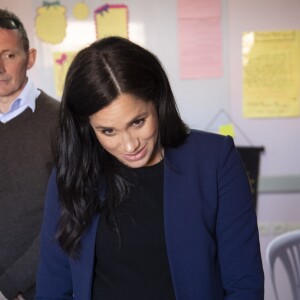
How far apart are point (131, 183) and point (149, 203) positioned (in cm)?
7

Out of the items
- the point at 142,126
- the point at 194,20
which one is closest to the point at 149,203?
the point at 142,126

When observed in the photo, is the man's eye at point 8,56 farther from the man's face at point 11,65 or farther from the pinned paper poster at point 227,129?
the pinned paper poster at point 227,129

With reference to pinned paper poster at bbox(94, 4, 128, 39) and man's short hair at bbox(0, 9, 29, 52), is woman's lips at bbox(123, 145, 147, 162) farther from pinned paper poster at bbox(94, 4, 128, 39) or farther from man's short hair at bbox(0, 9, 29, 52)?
pinned paper poster at bbox(94, 4, 128, 39)

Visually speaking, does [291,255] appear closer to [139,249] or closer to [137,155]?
[139,249]

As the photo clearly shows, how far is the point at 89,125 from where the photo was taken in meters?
1.06

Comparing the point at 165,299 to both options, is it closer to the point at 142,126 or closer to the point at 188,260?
the point at 188,260

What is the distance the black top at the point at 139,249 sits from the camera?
3.32 feet

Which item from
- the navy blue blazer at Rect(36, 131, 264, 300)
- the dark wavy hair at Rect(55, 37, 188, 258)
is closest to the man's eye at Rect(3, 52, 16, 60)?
the dark wavy hair at Rect(55, 37, 188, 258)

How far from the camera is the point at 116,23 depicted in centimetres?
216

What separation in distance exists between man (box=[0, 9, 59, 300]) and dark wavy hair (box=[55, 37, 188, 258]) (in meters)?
0.37

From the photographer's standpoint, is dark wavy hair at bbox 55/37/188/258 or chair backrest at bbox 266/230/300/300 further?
chair backrest at bbox 266/230/300/300

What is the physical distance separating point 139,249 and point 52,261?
27 centimetres

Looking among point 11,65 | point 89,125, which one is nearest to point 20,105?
point 11,65

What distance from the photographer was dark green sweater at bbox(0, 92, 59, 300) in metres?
1.40
